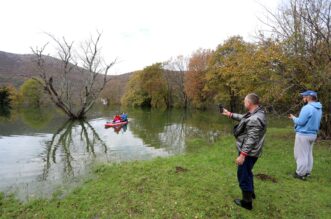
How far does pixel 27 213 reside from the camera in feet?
17.8

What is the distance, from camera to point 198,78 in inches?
2079

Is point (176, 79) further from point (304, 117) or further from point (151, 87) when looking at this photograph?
point (304, 117)

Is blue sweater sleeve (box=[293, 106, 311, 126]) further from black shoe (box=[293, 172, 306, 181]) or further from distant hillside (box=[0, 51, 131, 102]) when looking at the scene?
distant hillside (box=[0, 51, 131, 102])

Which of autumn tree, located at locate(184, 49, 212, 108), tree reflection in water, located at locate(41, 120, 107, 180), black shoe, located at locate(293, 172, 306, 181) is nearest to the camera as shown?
black shoe, located at locate(293, 172, 306, 181)

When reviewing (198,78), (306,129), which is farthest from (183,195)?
(198,78)

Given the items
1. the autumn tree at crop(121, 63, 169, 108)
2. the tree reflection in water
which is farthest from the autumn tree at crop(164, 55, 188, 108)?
the tree reflection in water

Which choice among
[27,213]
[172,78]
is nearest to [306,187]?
[27,213]

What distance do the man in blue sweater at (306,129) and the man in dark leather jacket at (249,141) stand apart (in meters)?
2.39

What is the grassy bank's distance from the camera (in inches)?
195

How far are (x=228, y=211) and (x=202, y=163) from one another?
147 inches

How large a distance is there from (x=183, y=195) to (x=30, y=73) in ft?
102

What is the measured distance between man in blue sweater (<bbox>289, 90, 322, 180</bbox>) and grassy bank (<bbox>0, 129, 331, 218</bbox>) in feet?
1.34

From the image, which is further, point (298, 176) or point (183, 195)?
point (298, 176)

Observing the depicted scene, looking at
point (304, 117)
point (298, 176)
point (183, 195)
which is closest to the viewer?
point (183, 195)
